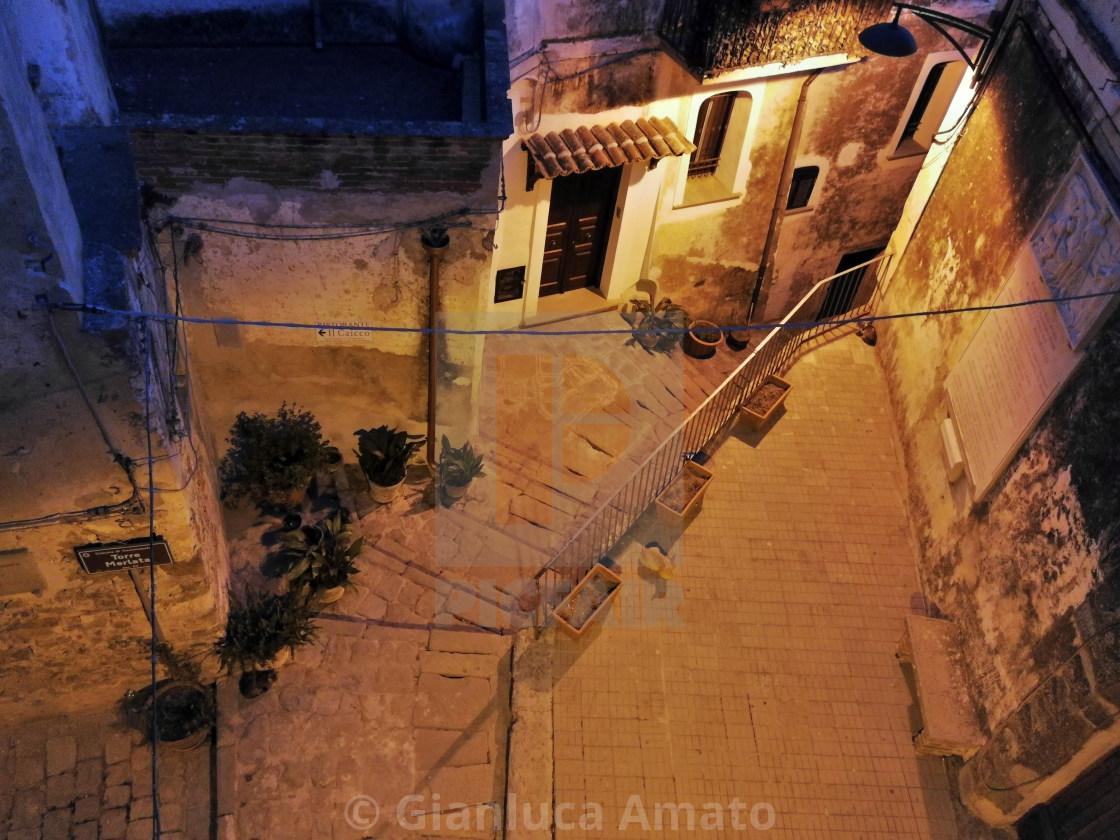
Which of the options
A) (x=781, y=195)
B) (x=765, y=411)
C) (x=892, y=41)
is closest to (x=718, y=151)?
(x=781, y=195)

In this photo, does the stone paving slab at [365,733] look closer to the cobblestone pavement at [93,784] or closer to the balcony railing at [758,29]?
the cobblestone pavement at [93,784]

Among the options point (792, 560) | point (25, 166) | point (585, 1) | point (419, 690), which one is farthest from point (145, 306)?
point (792, 560)

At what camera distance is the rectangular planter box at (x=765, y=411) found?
420 inches

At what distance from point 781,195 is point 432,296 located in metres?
6.28

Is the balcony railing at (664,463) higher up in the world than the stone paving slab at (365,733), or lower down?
higher up

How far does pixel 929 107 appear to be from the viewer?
43.4 ft

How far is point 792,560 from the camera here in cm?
981

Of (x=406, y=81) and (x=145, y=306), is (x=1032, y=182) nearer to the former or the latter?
(x=406, y=81)

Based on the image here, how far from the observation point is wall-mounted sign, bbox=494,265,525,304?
40.4 ft

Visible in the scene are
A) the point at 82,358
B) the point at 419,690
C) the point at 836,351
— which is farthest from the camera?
the point at 836,351

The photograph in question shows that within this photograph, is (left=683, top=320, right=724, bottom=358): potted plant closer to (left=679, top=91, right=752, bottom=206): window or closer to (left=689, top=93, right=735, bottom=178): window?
(left=679, top=91, right=752, bottom=206): window

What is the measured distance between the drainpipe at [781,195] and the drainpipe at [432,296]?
597 cm

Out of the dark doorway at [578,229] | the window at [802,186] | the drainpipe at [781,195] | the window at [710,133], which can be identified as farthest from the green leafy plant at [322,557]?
the window at [802,186]

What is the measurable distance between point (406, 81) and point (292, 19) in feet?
4.30
